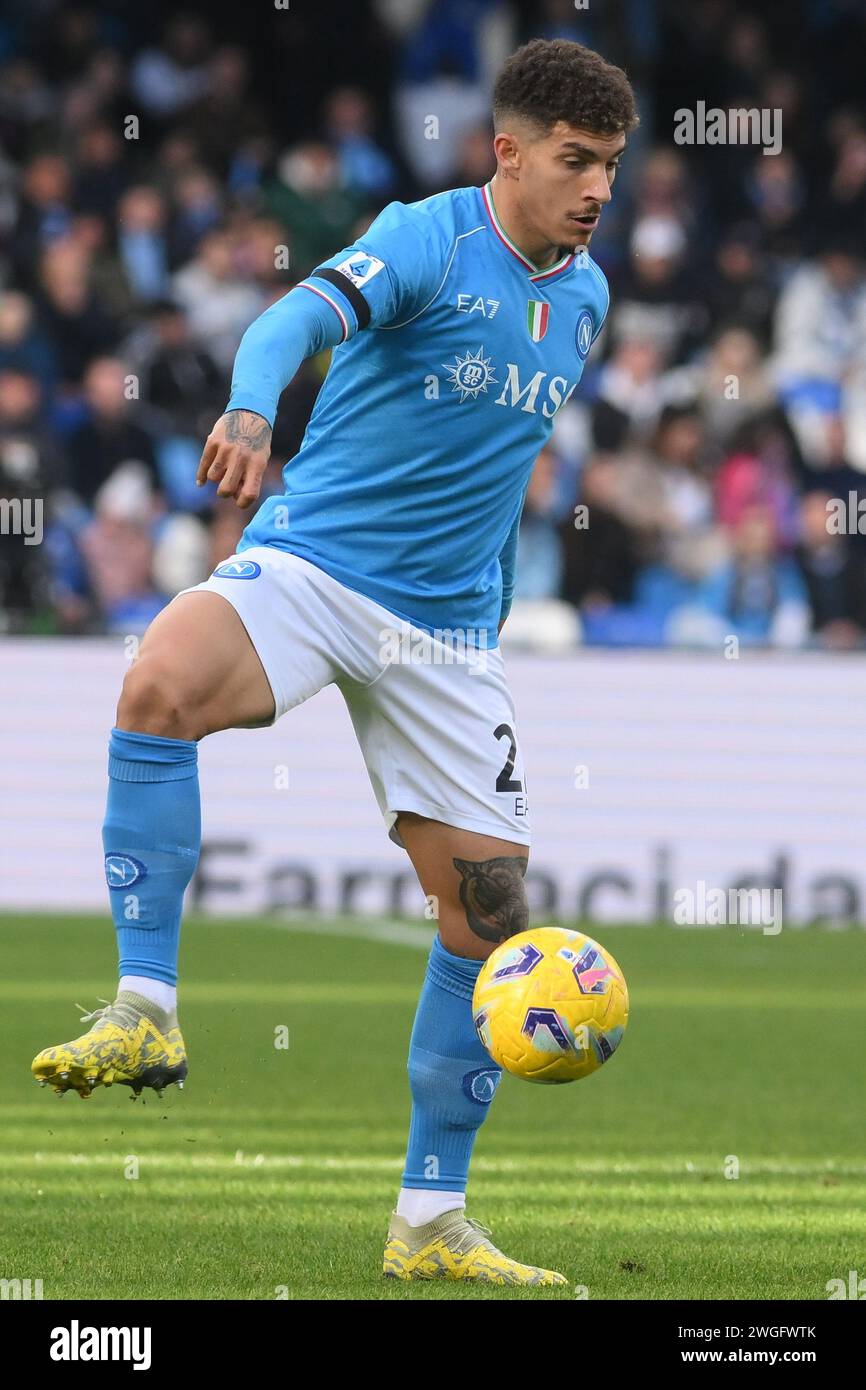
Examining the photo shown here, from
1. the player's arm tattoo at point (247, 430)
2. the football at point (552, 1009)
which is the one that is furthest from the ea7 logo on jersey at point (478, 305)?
the football at point (552, 1009)

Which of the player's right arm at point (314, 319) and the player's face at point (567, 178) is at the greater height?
the player's face at point (567, 178)

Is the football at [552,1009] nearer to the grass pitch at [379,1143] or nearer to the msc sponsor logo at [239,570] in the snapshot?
the grass pitch at [379,1143]

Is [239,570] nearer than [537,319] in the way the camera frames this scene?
Yes

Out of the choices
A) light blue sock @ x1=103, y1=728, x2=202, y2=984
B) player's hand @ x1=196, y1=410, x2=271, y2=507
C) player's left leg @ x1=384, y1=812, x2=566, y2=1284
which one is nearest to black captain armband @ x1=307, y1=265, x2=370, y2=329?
player's hand @ x1=196, y1=410, x2=271, y2=507

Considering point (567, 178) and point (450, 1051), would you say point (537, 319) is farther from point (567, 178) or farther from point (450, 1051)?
point (450, 1051)

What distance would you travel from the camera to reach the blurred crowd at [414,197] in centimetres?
1443

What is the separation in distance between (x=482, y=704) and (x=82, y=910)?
7925mm

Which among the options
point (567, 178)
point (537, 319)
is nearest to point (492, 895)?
point (537, 319)

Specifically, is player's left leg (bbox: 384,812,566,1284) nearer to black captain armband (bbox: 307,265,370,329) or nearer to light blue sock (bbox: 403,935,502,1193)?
light blue sock (bbox: 403,935,502,1193)

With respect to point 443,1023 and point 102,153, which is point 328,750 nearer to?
point 102,153

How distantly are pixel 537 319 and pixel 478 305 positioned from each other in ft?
0.60

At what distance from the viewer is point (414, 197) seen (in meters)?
17.9

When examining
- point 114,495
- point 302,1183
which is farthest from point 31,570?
point 302,1183

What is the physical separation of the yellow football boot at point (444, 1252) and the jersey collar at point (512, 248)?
203 cm
